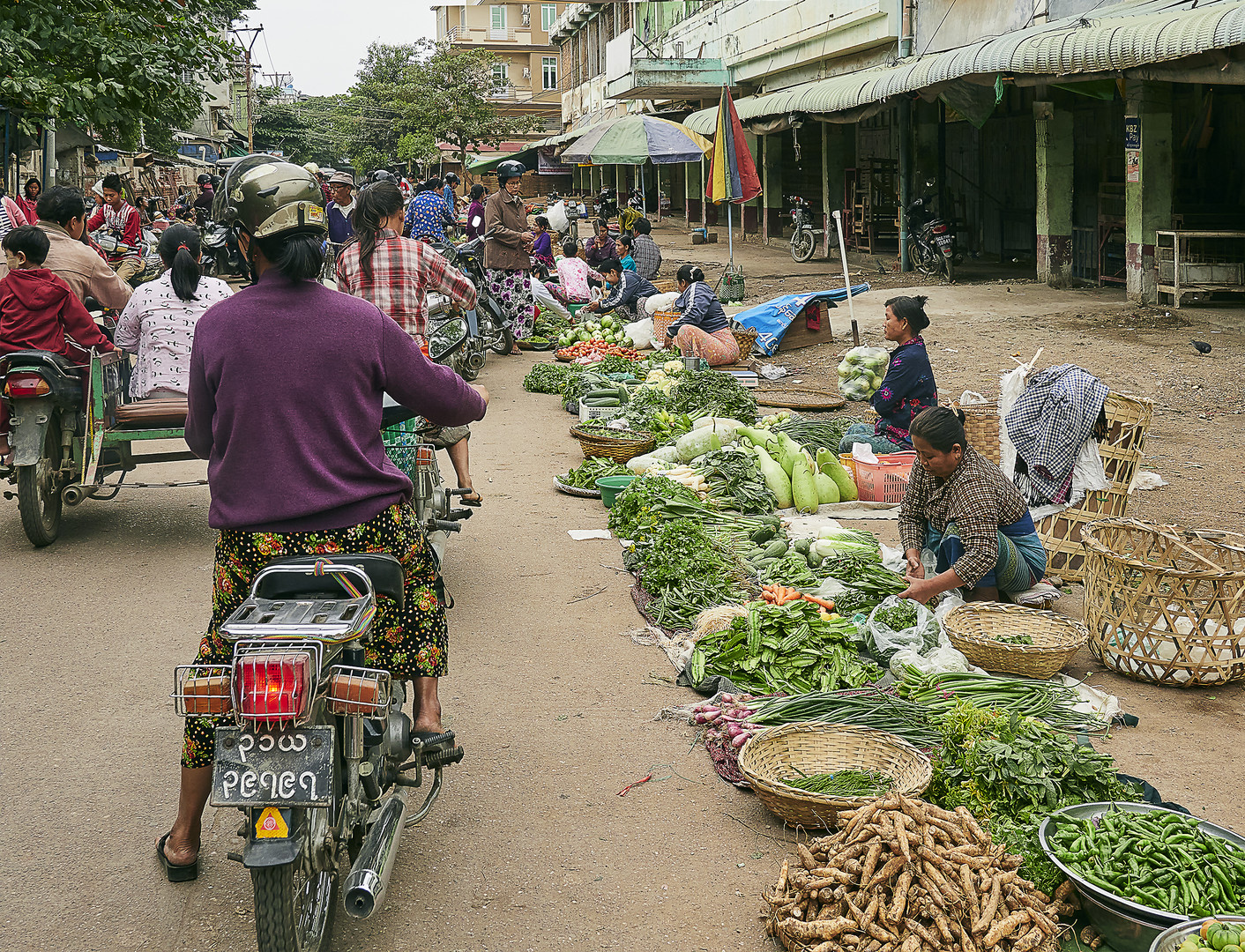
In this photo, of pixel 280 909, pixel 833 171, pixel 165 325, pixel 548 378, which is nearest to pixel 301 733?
pixel 280 909

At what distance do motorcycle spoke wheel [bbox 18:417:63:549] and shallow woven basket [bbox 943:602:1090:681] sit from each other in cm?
509

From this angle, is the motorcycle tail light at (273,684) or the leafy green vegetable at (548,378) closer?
the motorcycle tail light at (273,684)

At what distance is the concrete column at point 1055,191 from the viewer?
58.2 ft

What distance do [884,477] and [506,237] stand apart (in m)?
7.95

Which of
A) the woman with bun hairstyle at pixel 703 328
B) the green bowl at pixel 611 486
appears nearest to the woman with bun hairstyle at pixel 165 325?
the green bowl at pixel 611 486

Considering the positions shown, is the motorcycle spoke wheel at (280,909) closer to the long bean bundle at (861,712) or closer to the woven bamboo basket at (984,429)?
the long bean bundle at (861,712)

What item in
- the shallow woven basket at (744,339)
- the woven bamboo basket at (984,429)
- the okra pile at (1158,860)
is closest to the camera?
the okra pile at (1158,860)

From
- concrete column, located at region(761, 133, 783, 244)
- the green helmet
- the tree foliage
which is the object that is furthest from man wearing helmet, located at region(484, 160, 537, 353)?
concrete column, located at region(761, 133, 783, 244)

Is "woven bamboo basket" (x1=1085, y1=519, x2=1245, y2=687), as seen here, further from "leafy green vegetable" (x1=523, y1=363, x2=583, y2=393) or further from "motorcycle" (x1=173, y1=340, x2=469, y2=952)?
"leafy green vegetable" (x1=523, y1=363, x2=583, y2=393)

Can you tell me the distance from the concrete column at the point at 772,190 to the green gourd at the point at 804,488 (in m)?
23.6

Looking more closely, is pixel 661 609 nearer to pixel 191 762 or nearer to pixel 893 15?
pixel 191 762

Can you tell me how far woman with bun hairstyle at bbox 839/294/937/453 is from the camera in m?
7.78

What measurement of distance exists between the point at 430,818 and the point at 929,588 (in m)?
2.58

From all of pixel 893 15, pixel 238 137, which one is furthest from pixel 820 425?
pixel 238 137
